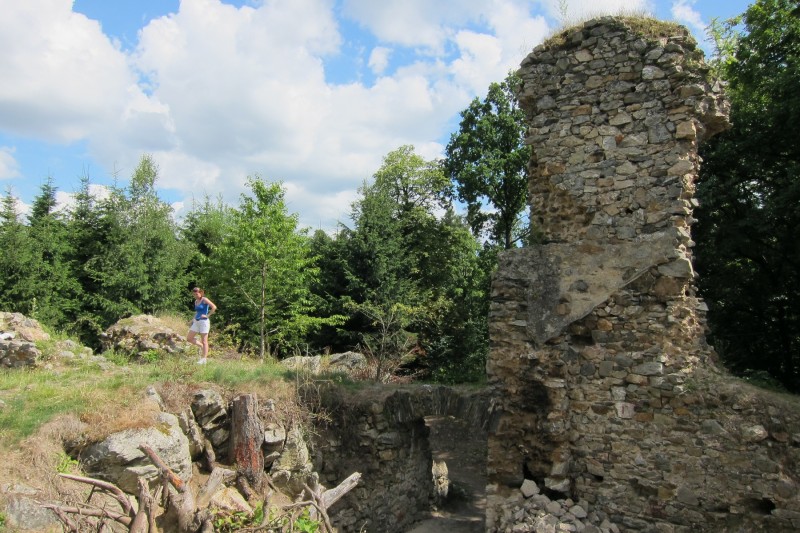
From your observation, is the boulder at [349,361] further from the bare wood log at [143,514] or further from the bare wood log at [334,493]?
the bare wood log at [143,514]

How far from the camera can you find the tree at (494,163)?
748 inches

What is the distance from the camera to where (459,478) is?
45.6ft

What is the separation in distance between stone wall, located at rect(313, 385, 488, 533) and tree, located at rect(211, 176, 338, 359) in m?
6.25

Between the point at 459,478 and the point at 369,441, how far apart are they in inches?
233

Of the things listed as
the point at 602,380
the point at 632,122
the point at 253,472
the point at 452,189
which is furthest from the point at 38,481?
the point at 452,189

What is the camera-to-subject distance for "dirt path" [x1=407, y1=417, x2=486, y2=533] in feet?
33.2

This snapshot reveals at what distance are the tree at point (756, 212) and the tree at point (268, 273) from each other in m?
10.3

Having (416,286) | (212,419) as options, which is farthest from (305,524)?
(416,286)

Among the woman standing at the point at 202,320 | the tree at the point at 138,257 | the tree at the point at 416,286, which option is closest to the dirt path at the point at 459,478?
the tree at the point at 416,286

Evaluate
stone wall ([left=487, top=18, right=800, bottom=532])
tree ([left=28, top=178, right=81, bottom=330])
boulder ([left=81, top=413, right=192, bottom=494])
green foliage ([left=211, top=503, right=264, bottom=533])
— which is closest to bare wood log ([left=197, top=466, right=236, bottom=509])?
green foliage ([left=211, top=503, right=264, bottom=533])

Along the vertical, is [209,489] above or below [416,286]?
below

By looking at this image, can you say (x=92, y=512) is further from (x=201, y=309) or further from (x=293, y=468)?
(x=201, y=309)

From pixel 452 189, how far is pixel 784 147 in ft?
39.0

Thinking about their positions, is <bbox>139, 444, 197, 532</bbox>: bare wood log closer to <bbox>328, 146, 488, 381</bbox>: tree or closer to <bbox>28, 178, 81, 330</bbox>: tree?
<bbox>328, 146, 488, 381</bbox>: tree
